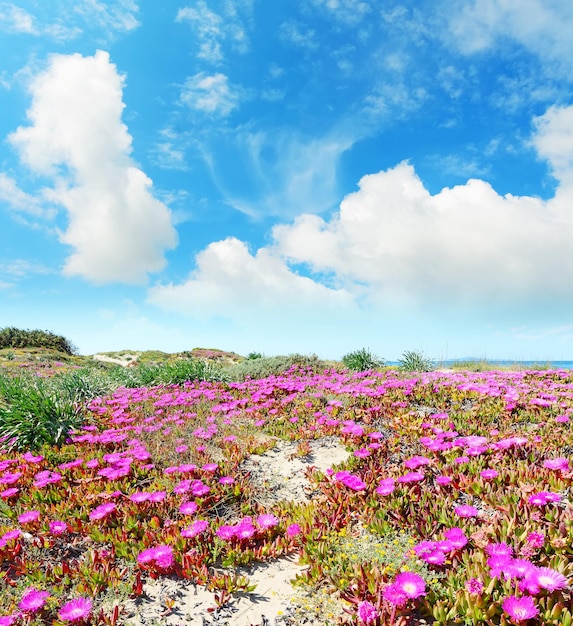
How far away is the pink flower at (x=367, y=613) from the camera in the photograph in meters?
2.72

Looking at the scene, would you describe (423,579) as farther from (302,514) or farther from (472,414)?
(472,414)

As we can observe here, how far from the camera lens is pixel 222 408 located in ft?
27.2

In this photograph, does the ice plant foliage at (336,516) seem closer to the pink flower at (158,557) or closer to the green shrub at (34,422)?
the pink flower at (158,557)

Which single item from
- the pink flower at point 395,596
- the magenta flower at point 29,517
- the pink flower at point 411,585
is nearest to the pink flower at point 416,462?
the pink flower at point 411,585

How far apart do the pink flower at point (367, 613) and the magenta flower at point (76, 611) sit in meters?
1.95

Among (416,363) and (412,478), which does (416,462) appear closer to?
(412,478)

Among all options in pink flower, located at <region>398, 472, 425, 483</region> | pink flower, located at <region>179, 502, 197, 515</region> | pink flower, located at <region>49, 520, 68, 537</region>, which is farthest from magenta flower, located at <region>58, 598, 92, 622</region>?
Result: pink flower, located at <region>398, 472, 425, 483</region>

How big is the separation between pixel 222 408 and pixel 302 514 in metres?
4.27

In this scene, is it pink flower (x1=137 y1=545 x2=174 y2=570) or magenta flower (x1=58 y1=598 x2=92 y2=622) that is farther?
pink flower (x1=137 y1=545 x2=174 y2=570)

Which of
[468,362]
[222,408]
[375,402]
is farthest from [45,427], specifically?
[468,362]

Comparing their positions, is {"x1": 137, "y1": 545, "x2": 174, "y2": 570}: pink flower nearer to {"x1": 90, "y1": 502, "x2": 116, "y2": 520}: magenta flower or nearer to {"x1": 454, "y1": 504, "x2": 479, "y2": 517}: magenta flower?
{"x1": 90, "y1": 502, "x2": 116, "y2": 520}: magenta flower

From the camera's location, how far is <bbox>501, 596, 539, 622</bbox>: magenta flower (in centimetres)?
251

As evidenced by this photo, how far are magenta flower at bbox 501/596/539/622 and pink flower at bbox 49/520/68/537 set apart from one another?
12.8 feet

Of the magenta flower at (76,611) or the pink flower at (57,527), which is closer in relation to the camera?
the magenta flower at (76,611)
